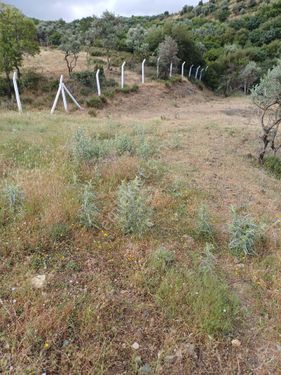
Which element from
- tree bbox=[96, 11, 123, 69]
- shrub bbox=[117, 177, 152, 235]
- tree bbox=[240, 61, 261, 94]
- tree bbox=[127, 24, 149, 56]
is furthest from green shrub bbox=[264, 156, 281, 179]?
tree bbox=[240, 61, 261, 94]

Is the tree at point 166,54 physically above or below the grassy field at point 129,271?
above

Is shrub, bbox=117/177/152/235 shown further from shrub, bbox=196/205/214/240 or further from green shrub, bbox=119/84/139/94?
green shrub, bbox=119/84/139/94

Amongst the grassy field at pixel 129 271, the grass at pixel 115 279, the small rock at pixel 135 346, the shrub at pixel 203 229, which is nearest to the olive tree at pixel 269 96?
the grassy field at pixel 129 271

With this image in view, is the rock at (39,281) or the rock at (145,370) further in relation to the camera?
the rock at (39,281)

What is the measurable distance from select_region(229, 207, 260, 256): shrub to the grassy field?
16 mm

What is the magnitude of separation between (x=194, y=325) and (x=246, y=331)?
464mm

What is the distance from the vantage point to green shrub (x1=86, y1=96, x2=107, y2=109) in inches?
570

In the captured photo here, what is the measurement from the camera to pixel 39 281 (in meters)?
2.59

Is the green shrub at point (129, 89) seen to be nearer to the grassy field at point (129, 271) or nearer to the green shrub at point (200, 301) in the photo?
the grassy field at point (129, 271)

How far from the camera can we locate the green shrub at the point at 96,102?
14484 millimetres

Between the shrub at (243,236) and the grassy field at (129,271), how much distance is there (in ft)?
0.05

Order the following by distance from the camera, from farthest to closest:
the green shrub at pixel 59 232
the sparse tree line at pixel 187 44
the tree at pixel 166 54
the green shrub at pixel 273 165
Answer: the tree at pixel 166 54 < the sparse tree line at pixel 187 44 < the green shrub at pixel 273 165 < the green shrub at pixel 59 232

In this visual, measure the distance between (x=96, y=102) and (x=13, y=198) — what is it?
1215 centimetres

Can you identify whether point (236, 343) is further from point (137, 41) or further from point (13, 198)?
point (137, 41)
